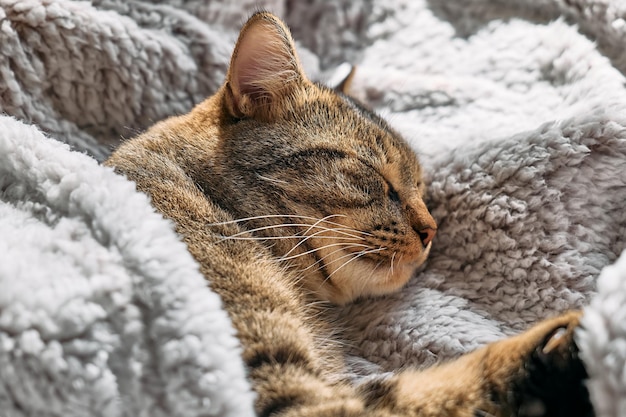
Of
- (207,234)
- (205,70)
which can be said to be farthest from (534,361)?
(205,70)

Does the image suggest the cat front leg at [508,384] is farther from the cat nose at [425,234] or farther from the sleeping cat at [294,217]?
the cat nose at [425,234]

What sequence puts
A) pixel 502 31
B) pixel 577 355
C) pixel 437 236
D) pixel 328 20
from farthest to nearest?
1. pixel 328 20
2. pixel 502 31
3. pixel 437 236
4. pixel 577 355

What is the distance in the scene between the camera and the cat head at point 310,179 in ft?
3.34

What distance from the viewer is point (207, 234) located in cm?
94

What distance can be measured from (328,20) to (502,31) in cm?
48

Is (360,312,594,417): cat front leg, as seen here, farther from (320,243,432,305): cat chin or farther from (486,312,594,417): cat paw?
(320,243,432,305): cat chin

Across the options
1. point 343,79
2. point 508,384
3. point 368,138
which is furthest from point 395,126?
point 508,384

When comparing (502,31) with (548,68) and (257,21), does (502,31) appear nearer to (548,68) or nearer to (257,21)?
(548,68)

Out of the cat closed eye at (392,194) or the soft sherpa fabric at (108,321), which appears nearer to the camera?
the soft sherpa fabric at (108,321)

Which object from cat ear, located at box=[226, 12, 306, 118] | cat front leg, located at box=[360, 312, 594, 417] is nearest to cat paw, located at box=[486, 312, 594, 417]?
cat front leg, located at box=[360, 312, 594, 417]

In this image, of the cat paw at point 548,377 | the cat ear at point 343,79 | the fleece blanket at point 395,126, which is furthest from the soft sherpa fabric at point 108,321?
the cat ear at point 343,79

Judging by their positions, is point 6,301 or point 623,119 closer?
point 6,301

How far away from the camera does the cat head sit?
102 centimetres

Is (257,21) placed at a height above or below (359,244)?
above
